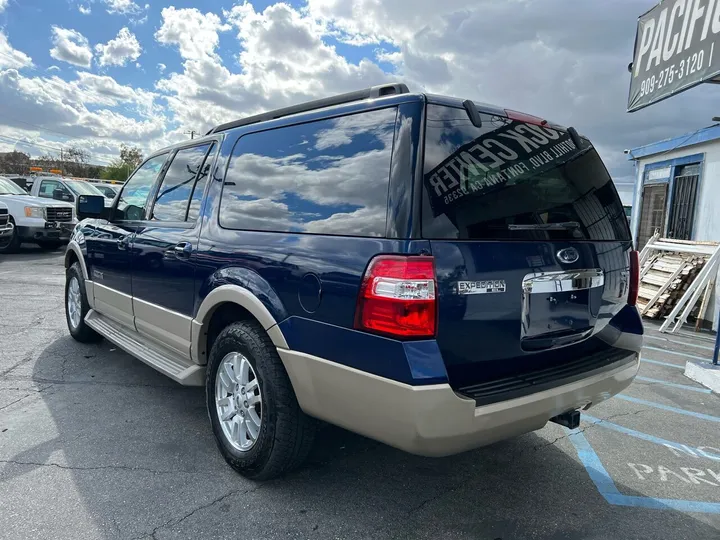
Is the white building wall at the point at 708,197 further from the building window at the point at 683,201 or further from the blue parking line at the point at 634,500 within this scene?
the blue parking line at the point at 634,500

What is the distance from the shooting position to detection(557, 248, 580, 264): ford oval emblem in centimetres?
251

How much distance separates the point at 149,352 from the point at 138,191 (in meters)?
1.47

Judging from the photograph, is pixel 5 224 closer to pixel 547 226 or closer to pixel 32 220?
pixel 32 220

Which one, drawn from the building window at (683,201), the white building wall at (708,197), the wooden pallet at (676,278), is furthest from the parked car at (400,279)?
the building window at (683,201)

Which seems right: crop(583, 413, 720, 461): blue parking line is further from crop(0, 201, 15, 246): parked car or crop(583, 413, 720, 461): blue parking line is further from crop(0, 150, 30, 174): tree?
crop(0, 150, 30, 174): tree

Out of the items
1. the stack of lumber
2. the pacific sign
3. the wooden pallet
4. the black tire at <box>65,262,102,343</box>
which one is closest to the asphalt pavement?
the black tire at <box>65,262,102,343</box>

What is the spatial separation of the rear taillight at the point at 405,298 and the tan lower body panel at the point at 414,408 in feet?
0.73

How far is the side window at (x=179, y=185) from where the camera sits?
3.57 meters

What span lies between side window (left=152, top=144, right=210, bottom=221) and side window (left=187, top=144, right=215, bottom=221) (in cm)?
6

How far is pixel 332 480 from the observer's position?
9.43ft

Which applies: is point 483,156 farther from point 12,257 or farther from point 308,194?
point 12,257

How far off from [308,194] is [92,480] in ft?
6.42

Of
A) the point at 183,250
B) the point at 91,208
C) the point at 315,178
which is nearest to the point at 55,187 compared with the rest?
the point at 91,208

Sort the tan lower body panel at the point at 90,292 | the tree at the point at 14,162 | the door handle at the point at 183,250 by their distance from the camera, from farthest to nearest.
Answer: the tree at the point at 14,162, the tan lower body panel at the point at 90,292, the door handle at the point at 183,250
